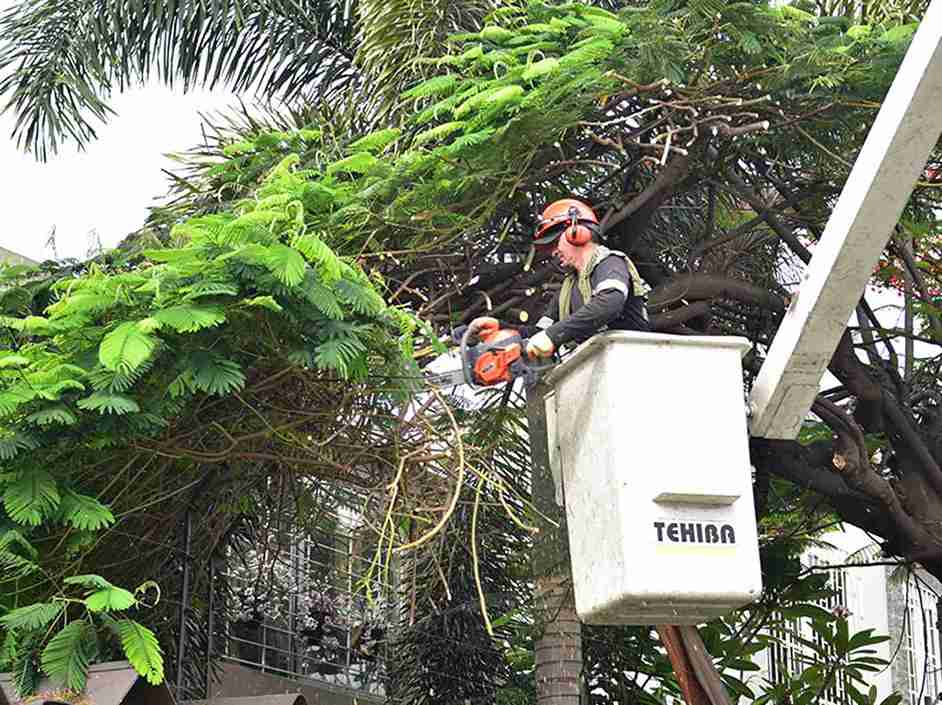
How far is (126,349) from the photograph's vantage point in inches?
282

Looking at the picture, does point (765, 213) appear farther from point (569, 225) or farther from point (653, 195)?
point (569, 225)

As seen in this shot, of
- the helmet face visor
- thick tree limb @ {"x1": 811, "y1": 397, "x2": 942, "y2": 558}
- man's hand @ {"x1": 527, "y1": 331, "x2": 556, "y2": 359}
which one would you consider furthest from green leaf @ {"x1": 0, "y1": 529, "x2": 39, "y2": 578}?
thick tree limb @ {"x1": 811, "y1": 397, "x2": 942, "y2": 558}

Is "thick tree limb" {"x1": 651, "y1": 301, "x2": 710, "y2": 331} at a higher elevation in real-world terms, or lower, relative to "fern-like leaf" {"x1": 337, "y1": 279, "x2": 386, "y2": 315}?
higher

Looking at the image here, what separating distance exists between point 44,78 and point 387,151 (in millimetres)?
3237

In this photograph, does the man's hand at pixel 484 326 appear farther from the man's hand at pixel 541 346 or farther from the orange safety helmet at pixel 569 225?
the orange safety helmet at pixel 569 225

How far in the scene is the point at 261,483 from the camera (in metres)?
9.66

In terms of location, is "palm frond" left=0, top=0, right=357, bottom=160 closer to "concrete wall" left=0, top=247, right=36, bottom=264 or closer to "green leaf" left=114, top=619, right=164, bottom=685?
"concrete wall" left=0, top=247, right=36, bottom=264

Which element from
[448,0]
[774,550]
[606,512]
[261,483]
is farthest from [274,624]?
[606,512]

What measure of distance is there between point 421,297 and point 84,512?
226 cm

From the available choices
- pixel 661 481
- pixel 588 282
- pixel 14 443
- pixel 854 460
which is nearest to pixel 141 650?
pixel 14 443

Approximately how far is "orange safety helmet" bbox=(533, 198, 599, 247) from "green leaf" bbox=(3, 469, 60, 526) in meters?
2.49

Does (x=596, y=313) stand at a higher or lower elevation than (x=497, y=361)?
higher

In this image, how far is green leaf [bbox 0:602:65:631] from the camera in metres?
7.41

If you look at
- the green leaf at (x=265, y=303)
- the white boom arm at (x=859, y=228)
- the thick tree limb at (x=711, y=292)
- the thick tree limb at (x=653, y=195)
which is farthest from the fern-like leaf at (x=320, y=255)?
the thick tree limb at (x=711, y=292)
